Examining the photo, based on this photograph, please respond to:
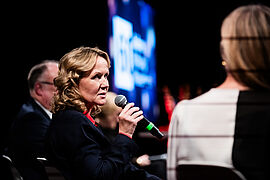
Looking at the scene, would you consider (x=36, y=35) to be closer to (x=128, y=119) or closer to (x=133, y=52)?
(x=133, y=52)

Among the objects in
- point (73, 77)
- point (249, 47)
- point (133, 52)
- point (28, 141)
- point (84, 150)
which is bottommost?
point (28, 141)

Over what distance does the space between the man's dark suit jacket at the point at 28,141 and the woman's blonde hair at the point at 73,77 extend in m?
0.80

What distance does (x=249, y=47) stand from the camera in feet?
4.04

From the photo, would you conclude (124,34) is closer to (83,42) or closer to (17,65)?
(83,42)

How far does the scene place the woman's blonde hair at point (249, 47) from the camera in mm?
1230

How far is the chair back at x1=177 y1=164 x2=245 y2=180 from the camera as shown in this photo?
1.14 meters

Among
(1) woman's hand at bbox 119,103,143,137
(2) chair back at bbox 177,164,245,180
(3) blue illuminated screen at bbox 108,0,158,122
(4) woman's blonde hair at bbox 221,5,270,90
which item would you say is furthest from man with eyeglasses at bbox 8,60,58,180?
(4) woman's blonde hair at bbox 221,5,270,90

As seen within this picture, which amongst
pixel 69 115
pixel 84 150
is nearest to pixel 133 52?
pixel 69 115

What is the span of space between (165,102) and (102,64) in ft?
23.5

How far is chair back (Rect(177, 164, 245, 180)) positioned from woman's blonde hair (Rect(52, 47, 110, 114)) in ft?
2.86

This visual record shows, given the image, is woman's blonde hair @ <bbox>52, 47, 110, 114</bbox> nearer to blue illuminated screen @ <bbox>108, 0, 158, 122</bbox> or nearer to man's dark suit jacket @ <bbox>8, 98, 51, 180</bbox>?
man's dark suit jacket @ <bbox>8, 98, 51, 180</bbox>

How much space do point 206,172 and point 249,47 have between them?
0.40 metres

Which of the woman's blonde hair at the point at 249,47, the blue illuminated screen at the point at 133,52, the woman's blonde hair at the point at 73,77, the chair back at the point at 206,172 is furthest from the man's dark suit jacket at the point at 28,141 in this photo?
the woman's blonde hair at the point at 249,47

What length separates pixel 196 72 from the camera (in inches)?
381
